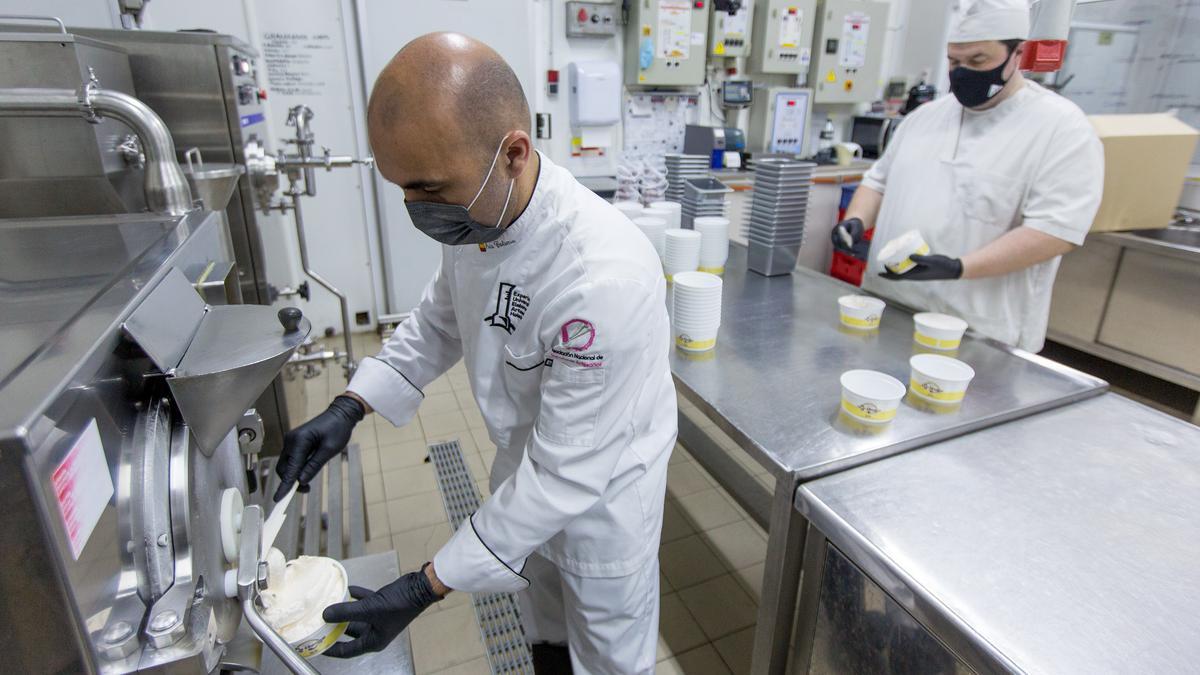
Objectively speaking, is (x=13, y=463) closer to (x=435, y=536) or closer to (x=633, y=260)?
(x=633, y=260)

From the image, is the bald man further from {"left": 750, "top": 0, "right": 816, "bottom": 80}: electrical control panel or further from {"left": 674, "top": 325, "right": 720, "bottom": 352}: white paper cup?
{"left": 750, "top": 0, "right": 816, "bottom": 80}: electrical control panel

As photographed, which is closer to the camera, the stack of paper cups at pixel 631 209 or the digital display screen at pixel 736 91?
the stack of paper cups at pixel 631 209

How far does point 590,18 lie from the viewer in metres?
3.98

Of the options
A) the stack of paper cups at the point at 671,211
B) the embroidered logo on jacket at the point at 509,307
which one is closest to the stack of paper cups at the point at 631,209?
the stack of paper cups at the point at 671,211

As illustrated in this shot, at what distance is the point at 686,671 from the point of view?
5.94 ft

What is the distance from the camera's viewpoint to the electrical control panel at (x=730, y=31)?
432 centimetres

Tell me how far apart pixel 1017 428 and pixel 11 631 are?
1.52 metres

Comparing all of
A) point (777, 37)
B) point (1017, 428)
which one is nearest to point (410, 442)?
point (1017, 428)

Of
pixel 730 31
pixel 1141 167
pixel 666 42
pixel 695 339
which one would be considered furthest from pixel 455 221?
pixel 730 31

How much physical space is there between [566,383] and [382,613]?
0.45m

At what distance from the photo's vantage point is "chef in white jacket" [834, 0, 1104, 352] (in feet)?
5.66

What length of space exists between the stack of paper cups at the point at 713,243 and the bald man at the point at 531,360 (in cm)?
107

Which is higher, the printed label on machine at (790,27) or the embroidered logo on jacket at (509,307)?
the printed label on machine at (790,27)

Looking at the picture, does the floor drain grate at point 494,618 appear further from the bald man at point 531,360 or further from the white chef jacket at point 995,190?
the white chef jacket at point 995,190
